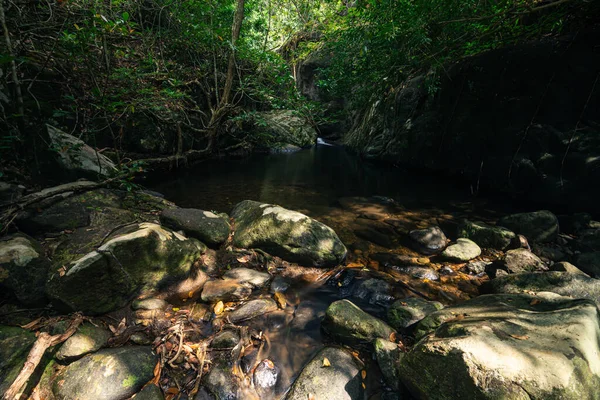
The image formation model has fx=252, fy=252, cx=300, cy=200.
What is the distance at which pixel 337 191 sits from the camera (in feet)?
27.0

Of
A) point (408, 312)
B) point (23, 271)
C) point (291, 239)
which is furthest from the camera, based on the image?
point (291, 239)

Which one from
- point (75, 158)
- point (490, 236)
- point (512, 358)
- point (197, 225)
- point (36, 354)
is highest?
point (75, 158)

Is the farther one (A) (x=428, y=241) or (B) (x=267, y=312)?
(A) (x=428, y=241)

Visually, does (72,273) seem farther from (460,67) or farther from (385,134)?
(385,134)

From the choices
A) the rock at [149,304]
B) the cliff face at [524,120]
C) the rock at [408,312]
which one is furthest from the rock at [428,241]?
the rock at [149,304]

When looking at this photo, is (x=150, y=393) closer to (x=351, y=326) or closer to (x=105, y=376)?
(x=105, y=376)

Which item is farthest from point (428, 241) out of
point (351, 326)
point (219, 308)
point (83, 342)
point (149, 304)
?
point (83, 342)

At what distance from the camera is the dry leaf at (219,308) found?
9.00 ft

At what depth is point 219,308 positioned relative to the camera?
109 inches

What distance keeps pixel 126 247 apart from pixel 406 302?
10.2 ft

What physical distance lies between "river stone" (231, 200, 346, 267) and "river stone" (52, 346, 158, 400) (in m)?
2.03

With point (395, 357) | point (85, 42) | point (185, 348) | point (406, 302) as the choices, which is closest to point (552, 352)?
point (395, 357)

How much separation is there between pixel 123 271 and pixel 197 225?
1.27 m

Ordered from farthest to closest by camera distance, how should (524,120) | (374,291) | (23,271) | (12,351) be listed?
(524,120), (374,291), (23,271), (12,351)
